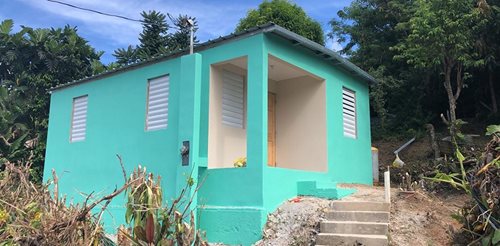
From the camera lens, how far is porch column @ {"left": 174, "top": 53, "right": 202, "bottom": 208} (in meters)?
8.84

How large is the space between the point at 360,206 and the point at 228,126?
3.36 metres

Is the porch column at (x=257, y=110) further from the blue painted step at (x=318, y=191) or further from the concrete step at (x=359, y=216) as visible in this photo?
the concrete step at (x=359, y=216)

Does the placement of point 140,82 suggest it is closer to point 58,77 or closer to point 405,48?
point 405,48

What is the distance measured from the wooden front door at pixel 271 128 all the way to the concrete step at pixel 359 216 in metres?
3.40

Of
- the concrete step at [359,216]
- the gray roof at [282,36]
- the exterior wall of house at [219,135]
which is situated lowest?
the concrete step at [359,216]

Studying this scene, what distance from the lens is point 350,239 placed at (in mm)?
6969

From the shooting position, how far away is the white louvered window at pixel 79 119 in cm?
1206

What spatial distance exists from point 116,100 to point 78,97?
1.86 metres

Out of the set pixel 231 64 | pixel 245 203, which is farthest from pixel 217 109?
pixel 245 203

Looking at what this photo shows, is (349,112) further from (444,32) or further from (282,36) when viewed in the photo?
(444,32)

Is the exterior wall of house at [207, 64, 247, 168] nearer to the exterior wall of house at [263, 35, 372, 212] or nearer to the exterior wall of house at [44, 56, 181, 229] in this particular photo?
the exterior wall of house at [44, 56, 181, 229]

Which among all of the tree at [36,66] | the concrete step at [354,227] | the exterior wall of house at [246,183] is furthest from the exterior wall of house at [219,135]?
the tree at [36,66]

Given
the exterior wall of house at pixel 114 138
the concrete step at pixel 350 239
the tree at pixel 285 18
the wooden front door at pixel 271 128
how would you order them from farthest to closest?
1. the tree at pixel 285 18
2. the wooden front door at pixel 271 128
3. the exterior wall of house at pixel 114 138
4. the concrete step at pixel 350 239

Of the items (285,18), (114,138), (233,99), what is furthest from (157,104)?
(285,18)
